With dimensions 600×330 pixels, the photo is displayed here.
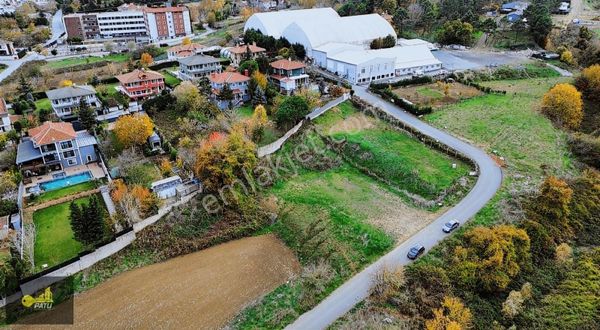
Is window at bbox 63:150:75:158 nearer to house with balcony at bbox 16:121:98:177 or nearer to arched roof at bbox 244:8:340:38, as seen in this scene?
house with balcony at bbox 16:121:98:177

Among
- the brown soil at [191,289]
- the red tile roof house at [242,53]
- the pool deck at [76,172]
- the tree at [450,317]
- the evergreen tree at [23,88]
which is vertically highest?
the red tile roof house at [242,53]

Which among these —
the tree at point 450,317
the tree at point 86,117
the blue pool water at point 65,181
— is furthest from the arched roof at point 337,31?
the tree at point 450,317

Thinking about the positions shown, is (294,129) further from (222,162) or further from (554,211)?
(554,211)

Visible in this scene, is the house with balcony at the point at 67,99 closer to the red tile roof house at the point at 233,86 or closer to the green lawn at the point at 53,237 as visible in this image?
the red tile roof house at the point at 233,86

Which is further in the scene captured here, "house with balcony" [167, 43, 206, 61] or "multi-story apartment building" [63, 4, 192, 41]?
"multi-story apartment building" [63, 4, 192, 41]

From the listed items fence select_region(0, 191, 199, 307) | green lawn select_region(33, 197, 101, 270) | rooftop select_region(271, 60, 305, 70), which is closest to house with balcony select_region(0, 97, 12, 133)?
green lawn select_region(33, 197, 101, 270)
